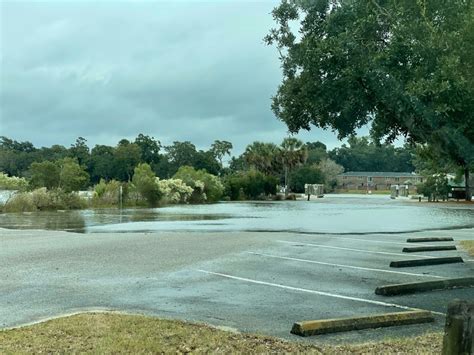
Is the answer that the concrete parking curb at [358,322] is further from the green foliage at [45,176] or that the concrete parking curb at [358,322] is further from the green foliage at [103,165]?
the green foliage at [103,165]

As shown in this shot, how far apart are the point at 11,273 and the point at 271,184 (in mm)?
58026

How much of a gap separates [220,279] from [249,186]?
55720 mm

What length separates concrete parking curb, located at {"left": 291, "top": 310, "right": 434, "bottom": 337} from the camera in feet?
19.4

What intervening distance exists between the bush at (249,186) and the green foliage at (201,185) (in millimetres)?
4752

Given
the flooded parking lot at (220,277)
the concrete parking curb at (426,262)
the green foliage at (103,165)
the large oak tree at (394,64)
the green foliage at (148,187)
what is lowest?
the flooded parking lot at (220,277)

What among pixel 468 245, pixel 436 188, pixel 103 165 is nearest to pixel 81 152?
pixel 103 165

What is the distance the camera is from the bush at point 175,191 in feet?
153

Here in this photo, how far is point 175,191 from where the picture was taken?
49281 mm

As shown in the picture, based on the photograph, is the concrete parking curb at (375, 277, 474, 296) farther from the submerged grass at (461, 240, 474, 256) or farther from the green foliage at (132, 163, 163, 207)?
the green foliage at (132, 163, 163, 207)

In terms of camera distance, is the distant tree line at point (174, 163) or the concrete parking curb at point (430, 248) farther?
the distant tree line at point (174, 163)

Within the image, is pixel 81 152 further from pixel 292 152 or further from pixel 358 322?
pixel 358 322

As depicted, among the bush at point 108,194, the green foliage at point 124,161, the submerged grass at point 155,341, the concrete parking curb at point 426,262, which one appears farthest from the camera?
the green foliage at point 124,161

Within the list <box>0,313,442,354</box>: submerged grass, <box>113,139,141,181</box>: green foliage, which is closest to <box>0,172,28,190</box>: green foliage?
<box>0,313,442,354</box>: submerged grass

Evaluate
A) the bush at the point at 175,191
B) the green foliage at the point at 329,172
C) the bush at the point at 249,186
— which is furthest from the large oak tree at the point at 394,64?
the green foliage at the point at 329,172
